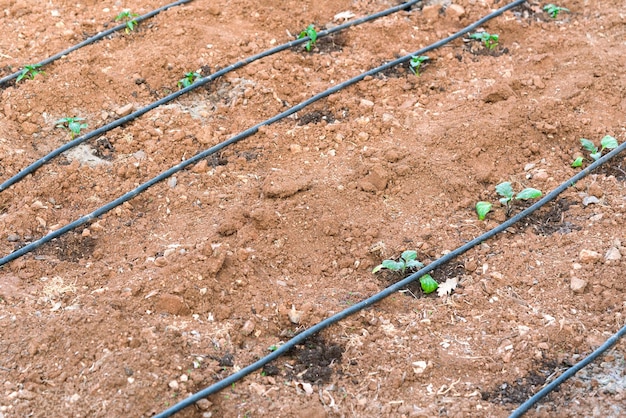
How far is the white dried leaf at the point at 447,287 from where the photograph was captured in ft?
11.0

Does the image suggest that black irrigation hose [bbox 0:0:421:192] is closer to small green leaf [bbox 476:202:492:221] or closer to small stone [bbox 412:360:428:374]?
small green leaf [bbox 476:202:492:221]

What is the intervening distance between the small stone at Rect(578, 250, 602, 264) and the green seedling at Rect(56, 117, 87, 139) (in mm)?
3025

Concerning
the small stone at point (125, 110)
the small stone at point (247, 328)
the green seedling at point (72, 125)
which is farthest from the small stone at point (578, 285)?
the green seedling at point (72, 125)

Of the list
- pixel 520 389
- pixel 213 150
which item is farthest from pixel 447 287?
pixel 213 150

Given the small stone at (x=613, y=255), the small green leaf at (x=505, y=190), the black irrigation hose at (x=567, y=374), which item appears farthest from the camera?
the small green leaf at (x=505, y=190)

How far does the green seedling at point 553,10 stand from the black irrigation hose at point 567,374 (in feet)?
9.60

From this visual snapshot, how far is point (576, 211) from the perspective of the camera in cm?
371

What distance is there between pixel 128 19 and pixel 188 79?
89 centimetres

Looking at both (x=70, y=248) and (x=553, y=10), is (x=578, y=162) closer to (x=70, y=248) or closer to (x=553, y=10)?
(x=553, y=10)

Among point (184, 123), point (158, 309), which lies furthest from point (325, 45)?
point (158, 309)

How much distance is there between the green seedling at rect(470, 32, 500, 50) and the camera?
193 inches

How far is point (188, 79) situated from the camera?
4.57 meters

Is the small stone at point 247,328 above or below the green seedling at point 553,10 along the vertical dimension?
below

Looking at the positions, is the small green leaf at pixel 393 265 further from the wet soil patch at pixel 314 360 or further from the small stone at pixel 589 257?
the small stone at pixel 589 257
